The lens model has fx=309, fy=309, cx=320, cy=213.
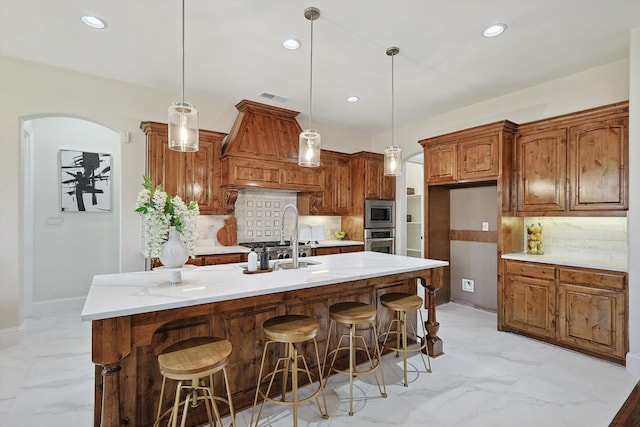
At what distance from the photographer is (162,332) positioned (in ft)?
6.18

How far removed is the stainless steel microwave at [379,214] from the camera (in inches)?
214

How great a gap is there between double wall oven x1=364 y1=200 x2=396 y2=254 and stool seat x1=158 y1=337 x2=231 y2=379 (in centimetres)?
386

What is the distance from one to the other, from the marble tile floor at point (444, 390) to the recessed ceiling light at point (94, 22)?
302 cm

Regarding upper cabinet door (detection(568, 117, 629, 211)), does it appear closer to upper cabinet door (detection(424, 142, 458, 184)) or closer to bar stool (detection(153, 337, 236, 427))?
upper cabinet door (detection(424, 142, 458, 184))

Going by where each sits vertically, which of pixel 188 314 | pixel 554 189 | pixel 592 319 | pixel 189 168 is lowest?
pixel 592 319

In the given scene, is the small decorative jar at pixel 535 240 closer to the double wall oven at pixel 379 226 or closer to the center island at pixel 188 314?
the center island at pixel 188 314

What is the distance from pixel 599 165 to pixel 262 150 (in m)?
3.89

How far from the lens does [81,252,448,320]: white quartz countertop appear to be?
5.16 feet

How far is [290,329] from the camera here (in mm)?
1978

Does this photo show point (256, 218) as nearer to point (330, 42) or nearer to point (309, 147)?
point (309, 147)

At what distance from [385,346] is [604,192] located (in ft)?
8.82

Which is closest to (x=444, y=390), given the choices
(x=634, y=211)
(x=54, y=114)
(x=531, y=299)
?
(x=531, y=299)

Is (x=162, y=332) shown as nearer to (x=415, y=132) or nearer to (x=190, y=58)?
(x=190, y=58)

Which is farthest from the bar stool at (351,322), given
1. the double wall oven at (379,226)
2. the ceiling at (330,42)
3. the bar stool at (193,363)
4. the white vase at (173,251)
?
the double wall oven at (379,226)
